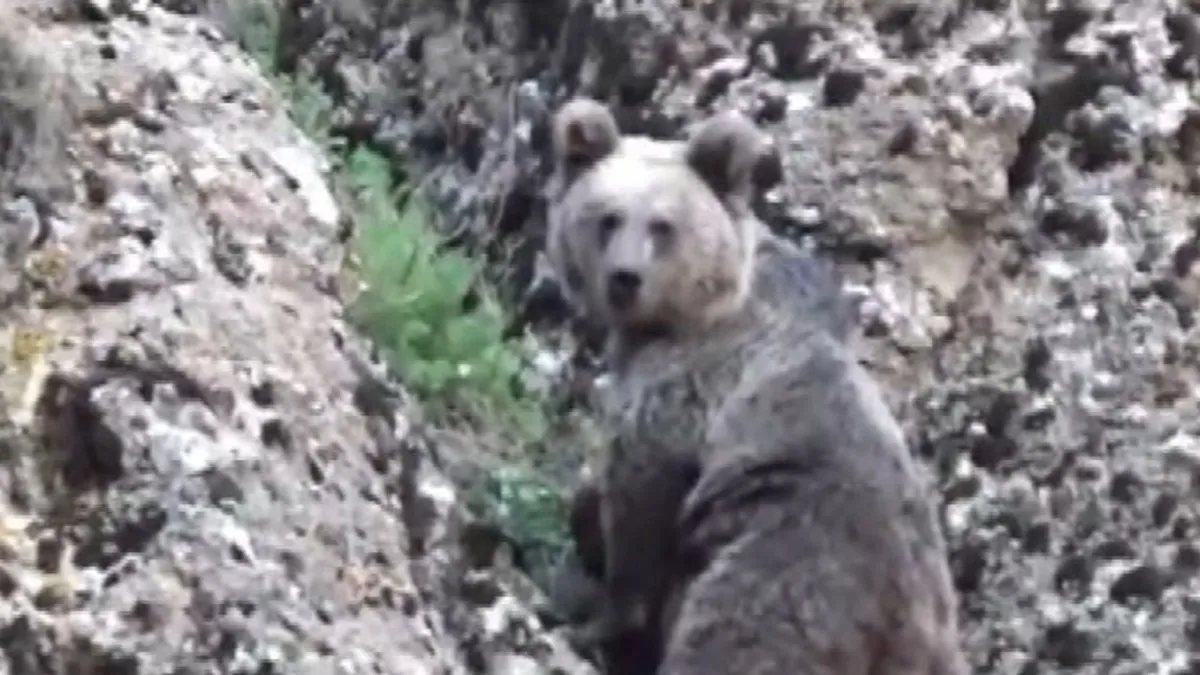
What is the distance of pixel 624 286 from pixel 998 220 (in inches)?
54.2

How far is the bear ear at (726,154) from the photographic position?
6.40m

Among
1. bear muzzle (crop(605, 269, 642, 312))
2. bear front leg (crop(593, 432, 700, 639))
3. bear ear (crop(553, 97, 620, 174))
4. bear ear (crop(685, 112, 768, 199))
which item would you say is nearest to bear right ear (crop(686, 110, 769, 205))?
bear ear (crop(685, 112, 768, 199))

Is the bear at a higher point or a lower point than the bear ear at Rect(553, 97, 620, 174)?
lower

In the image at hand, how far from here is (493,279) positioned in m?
7.33

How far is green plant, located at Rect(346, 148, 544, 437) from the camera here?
653 cm

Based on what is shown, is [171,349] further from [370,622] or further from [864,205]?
[864,205]

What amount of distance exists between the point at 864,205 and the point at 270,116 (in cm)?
180

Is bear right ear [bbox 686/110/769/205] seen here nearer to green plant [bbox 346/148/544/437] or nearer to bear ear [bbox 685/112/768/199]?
bear ear [bbox 685/112/768/199]

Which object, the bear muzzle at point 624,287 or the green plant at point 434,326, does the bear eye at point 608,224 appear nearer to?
the bear muzzle at point 624,287

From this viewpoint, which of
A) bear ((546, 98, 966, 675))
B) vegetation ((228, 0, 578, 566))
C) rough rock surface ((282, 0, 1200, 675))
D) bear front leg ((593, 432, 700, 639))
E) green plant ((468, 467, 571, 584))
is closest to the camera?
bear ((546, 98, 966, 675))

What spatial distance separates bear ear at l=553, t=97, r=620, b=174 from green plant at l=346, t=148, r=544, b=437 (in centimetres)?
52

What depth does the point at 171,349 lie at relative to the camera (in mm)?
5055

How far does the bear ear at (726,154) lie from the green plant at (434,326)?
82 centimetres

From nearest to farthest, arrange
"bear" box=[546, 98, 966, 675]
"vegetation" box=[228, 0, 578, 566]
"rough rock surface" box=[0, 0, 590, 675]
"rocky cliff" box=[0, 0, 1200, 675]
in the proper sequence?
"rough rock surface" box=[0, 0, 590, 675]
"rocky cliff" box=[0, 0, 1200, 675]
"bear" box=[546, 98, 966, 675]
"vegetation" box=[228, 0, 578, 566]
